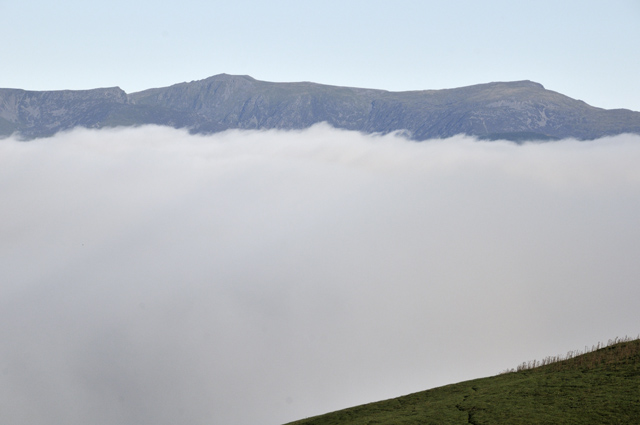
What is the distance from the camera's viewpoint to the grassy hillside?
46.4 m

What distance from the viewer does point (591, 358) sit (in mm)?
62156

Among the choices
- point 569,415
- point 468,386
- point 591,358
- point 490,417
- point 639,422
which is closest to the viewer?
point 639,422

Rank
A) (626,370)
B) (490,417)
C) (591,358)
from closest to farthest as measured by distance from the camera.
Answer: (490,417)
(626,370)
(591,358)

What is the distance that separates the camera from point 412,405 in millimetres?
62344

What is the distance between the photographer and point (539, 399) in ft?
172

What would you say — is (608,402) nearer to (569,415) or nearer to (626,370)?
(569,415)

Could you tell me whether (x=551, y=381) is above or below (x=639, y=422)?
below

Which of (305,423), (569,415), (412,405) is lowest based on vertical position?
(305,423)

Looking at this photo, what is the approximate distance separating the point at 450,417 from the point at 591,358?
815 inches

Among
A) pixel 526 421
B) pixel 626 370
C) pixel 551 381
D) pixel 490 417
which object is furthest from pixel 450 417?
pixel 626 370

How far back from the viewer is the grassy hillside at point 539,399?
46438mm

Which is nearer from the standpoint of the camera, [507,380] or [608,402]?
[608,402]

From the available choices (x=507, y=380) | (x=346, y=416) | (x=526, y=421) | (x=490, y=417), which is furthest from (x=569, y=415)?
(x=346, y=416)

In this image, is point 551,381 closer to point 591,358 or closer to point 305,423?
point 591,358
